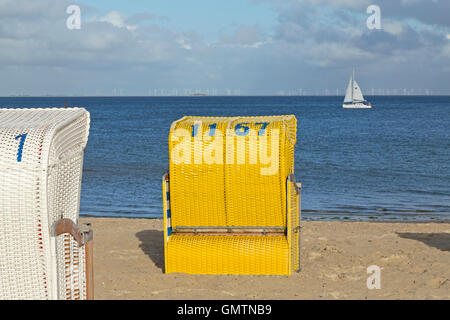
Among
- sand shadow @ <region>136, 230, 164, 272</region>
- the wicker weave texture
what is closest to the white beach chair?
the wicker weave texture

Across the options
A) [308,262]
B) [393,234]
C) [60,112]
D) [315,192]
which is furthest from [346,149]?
[60,112]

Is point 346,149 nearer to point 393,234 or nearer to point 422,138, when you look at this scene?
point 422,138

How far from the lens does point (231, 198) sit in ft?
30.3

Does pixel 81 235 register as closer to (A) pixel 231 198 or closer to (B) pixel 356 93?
(A) pixel 231 198

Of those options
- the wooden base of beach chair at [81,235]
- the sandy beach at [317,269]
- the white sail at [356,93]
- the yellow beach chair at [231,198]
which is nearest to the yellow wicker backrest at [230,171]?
the yellow beach chair at [231,198]

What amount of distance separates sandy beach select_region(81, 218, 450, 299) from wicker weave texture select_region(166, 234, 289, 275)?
15 cm

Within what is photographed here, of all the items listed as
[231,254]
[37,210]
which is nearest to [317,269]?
[231,254]

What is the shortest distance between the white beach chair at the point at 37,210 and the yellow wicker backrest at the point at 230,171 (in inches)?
158

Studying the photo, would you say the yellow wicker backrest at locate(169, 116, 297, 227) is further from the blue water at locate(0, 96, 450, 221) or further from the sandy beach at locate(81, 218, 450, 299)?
the blue water at locate(0, 96, 450, 221)

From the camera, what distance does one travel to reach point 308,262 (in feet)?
34.3

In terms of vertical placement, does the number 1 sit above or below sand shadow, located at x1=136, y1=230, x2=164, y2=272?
above

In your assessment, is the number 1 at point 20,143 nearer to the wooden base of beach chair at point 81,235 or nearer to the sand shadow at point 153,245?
the wooden base of beach chair at point 81,235

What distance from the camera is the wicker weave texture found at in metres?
9.23

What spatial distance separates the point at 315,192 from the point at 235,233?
1362 cm
